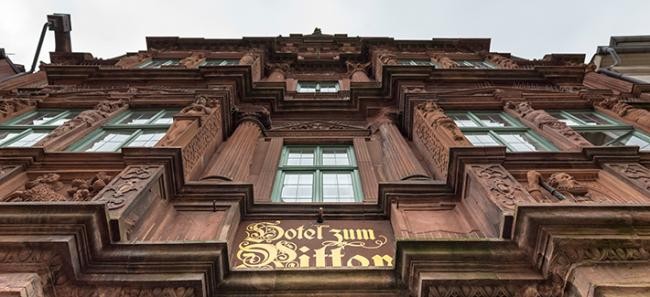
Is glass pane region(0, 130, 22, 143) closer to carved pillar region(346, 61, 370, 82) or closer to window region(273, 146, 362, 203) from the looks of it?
window region(273, 146, 362, 203)

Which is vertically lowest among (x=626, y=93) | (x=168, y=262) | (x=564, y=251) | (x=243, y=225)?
(x=243, y=225)

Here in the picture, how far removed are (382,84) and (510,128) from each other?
5432 millimetres

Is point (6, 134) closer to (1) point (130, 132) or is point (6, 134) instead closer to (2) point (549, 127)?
(1) point (130, 132)

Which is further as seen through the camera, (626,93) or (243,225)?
(626,93)

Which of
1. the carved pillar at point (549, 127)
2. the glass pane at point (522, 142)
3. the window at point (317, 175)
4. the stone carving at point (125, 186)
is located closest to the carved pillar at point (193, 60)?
the window at point (317, 175)

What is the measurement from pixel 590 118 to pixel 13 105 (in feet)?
57.0

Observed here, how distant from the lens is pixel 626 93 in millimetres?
14992

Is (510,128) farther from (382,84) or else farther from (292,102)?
(292,102)

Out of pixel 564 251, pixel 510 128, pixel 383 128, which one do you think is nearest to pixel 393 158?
pixel 383 128

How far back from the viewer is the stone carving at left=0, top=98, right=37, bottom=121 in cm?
1127

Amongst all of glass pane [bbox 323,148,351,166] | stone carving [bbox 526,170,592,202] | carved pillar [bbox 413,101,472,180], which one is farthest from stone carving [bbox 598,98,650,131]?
glass pane [bbox 323,148,351,166]

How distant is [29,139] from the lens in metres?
10.2

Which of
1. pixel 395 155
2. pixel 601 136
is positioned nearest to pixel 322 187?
pixel 395 155

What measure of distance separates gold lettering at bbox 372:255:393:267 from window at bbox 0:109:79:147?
8943mm
